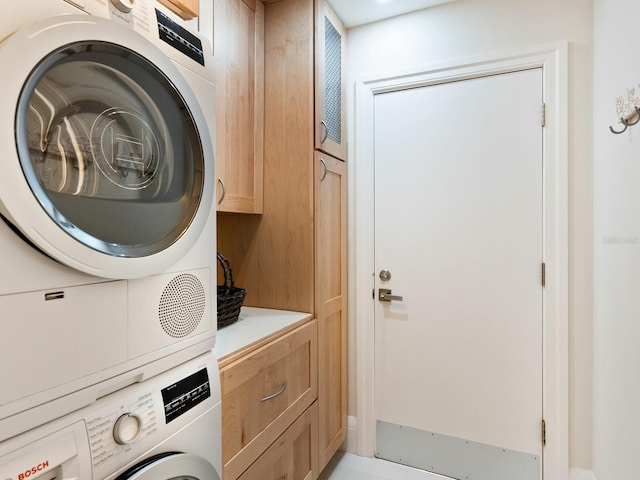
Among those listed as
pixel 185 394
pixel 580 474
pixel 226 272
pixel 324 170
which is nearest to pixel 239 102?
pixel 324 170

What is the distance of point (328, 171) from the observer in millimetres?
1809

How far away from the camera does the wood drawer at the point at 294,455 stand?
4.04 ft

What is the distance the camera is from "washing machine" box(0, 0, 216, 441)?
537 millimetres

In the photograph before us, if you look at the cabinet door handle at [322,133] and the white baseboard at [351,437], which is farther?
the white baseboard at [351,437]

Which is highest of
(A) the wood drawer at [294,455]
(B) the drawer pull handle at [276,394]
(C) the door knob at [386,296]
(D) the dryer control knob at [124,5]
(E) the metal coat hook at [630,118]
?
(D) the dryer control knob at [124,5]

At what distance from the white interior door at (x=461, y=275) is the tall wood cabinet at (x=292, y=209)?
1.31ft

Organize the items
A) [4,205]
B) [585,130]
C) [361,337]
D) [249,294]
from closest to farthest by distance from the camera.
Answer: [4,205]
[585,130]
[249,294]
[361,337]

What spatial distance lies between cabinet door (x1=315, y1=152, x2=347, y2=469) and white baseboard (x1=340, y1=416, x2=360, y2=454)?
0.04m

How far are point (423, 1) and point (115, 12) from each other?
165 centimetres

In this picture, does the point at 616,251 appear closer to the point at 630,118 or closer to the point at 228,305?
the point at 630,118

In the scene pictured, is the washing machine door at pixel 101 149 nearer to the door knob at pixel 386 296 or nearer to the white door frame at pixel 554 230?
the door knob at pixel 386 296

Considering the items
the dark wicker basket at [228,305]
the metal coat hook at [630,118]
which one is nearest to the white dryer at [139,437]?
the dark wicker basket at [228,305]

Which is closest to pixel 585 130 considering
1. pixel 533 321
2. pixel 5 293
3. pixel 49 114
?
pixel 533 321

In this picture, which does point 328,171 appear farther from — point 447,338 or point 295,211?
point 447,338
